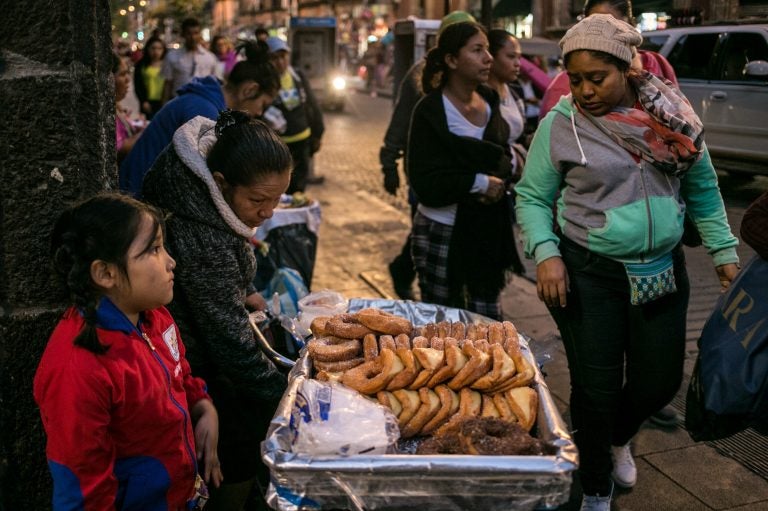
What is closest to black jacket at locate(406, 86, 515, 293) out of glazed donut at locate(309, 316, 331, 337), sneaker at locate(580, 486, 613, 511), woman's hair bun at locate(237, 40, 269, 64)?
woman's hair bun at locate(237, 40, 269, 64)

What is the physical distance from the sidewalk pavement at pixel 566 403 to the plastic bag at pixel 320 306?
2.79ft

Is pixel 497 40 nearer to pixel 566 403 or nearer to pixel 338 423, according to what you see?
pixel 566 403

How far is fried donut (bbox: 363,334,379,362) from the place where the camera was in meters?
2.24

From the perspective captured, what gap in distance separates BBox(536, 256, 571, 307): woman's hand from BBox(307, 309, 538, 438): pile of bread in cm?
70

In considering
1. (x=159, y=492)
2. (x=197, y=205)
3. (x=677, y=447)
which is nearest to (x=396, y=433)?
(x=159, y=492)

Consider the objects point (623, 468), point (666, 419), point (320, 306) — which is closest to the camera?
point (320, 306)

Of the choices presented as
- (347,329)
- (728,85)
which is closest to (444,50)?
(347,329)

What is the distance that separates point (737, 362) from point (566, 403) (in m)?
2.02

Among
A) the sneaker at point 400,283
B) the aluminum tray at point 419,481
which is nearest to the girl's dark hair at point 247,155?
the aluminum tray at point 419,481

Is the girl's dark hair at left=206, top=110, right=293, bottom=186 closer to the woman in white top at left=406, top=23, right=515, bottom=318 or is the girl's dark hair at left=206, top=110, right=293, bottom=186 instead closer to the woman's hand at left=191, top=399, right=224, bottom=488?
the woman's hand at left=191, top=399, right=224, bottom=488

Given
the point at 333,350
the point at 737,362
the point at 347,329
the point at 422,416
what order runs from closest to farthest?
the point at 422,416
the point at 333,350
the point at 347,329
the point at 737,362

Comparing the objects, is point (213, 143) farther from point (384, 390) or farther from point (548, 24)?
point (548, 24)

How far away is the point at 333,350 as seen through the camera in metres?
2.25

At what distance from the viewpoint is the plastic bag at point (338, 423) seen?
1.82 meters
